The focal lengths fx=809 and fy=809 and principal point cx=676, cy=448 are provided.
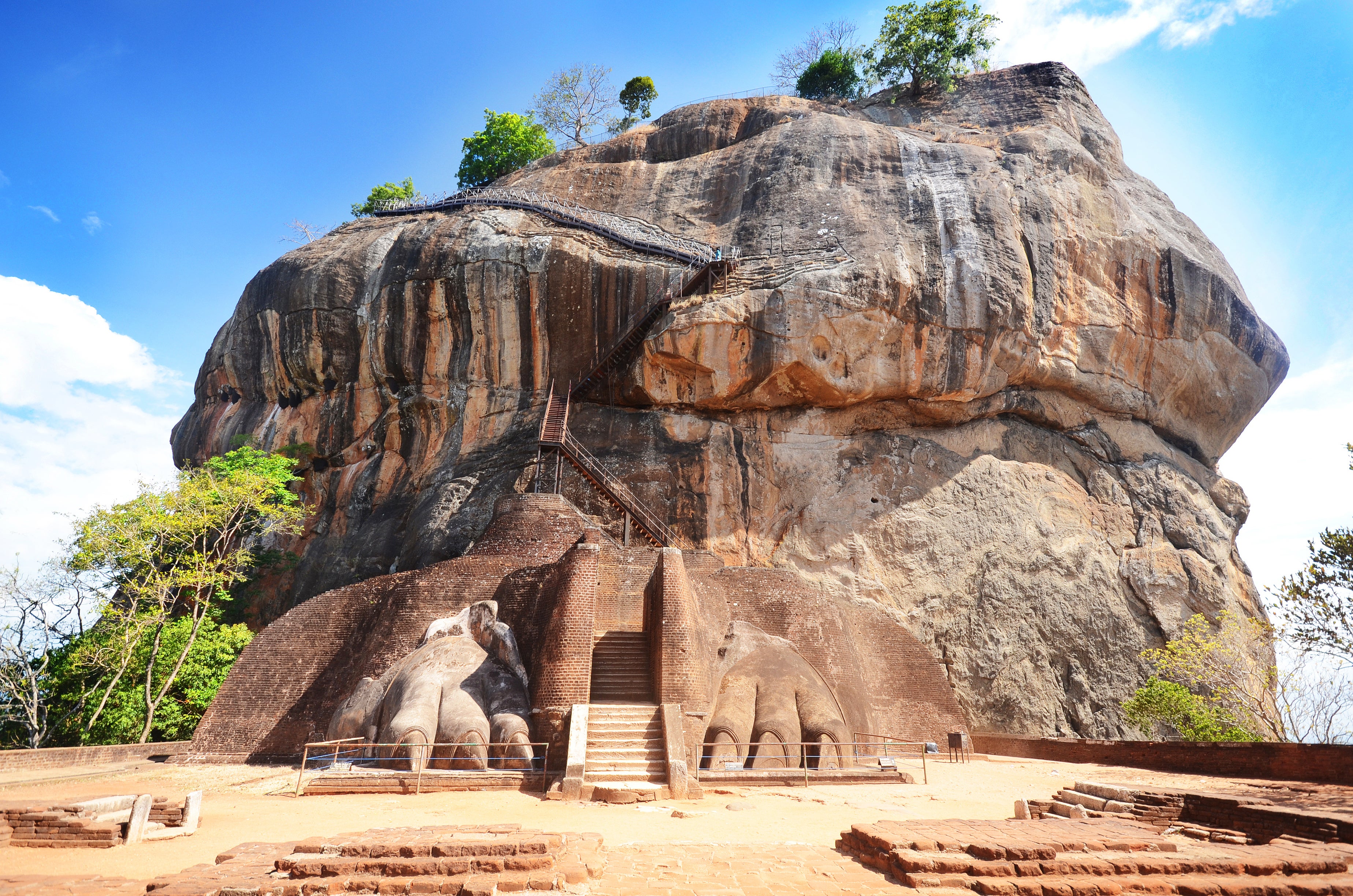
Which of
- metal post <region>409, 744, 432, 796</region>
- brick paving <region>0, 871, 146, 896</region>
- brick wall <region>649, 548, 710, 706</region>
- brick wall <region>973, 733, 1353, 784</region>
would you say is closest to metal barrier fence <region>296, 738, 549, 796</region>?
metal post <region>409, 744, 432, 796</region>

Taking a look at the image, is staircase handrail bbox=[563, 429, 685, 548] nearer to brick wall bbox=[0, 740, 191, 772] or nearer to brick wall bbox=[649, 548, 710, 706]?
brick wall bbox=[649, 548, 710, 706]

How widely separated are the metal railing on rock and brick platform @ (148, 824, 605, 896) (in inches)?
791

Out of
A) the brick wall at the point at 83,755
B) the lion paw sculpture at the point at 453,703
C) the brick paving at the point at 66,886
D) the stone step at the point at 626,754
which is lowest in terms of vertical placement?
the brick wall at the point at 83,755

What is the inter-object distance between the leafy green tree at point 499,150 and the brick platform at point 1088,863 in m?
36.1

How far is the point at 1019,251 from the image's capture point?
75.7ft

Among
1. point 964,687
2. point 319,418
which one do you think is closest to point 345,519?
point 319,418

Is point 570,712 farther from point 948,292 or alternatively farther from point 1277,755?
point 948,292

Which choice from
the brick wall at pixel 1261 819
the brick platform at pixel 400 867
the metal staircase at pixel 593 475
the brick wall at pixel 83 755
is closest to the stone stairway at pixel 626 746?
the brick platform at pixel 400 867

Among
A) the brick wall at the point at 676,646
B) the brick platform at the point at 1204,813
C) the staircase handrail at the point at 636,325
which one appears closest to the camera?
the brick platform at the point at 1204,813

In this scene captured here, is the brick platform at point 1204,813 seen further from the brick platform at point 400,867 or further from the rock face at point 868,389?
the rock face at point 868,389

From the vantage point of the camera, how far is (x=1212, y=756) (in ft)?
42.2

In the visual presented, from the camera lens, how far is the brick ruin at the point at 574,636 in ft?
37.4

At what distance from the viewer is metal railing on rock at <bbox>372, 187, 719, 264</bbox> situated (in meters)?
24.6

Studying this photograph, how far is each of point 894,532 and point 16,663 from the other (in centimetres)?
2051
